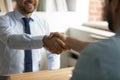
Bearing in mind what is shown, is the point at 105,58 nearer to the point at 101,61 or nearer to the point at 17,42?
the point at 101,61

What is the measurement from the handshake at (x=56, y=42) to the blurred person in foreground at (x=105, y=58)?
1.14 m

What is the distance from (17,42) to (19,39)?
3cm

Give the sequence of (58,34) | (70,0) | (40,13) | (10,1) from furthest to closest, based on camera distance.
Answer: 1. (70,0)
2. (40,13)
3. (10,1)
4. (58,34)

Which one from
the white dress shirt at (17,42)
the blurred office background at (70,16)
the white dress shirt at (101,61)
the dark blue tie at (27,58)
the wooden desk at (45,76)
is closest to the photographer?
the white dress shirt at (101,61)

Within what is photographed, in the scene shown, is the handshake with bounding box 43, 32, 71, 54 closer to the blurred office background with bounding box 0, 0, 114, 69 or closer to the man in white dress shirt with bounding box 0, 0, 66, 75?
the man in white dress shirt with bounding box 0, 0, 66, 75

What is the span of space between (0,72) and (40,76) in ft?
2.20

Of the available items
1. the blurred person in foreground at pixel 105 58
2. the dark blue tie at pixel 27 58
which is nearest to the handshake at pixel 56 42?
the dark blue tie at pixel 27 58

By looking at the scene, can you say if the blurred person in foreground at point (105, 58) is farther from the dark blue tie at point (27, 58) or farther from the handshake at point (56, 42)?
the dark blue tie at point (27, 58)

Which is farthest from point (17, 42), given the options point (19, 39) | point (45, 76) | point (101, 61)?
point (101, 61)

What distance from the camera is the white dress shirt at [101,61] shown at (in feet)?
1.90

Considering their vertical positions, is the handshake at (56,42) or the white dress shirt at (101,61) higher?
the white dress shirt at (101,61)

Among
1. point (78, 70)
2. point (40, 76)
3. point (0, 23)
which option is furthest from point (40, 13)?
point (78, 70)

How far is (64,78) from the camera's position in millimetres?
1511

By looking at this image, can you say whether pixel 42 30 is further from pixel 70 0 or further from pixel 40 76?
pixel 70 0
